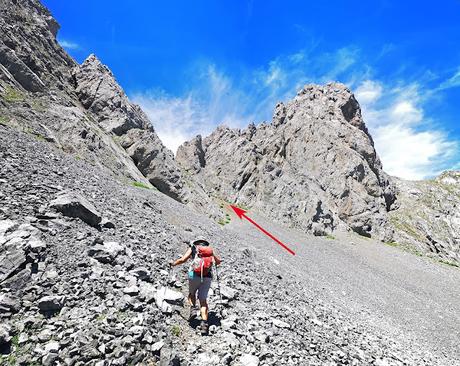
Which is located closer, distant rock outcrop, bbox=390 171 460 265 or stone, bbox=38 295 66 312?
stone, bbox=38 295 66 312

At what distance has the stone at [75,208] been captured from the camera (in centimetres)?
1066

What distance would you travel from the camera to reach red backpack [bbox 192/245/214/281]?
8789 millimetres

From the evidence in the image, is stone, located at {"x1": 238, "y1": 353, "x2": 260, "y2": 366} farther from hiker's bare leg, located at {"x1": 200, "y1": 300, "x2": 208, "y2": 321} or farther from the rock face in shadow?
the rock face in shadow

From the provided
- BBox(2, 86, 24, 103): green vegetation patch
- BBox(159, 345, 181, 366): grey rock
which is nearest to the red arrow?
BBox(159, 345, 181, 366): grey rock

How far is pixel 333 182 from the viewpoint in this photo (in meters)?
78.6

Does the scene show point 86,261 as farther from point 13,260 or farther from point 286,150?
point 286,150

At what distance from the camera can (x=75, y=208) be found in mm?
10875

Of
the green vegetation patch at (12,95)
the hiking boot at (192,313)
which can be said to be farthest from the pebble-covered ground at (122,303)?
the green vegetation patch at (12,95)

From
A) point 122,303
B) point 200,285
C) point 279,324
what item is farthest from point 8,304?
point 279,324

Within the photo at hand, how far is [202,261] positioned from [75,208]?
17.3 feet

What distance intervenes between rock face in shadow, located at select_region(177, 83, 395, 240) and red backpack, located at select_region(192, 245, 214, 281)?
49.6 metres

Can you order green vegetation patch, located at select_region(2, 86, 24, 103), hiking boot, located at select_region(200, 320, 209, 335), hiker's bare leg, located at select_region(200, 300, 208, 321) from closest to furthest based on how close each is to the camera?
1. hiking boot, located at select_region(200, 320, 209, 335)
2. hiker's bare leg, located at select_region(200, 300, 208, 321)
3. green vegetation patch, located at select_region(2, 86, 24, 103)

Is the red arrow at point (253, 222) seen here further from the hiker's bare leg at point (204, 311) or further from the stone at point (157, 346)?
the stone at point (157, 346)

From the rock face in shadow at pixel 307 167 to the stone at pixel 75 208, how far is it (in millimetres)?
49309
